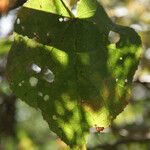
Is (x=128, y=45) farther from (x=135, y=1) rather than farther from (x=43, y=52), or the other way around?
(x=135, y=1)

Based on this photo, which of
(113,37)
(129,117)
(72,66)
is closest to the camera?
(72,66)

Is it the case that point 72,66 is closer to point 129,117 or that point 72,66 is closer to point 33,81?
point 33,81

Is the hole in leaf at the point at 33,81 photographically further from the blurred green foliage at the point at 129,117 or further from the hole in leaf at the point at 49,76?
the blurred green foliage at the point at 129,117

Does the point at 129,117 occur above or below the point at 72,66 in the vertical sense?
below

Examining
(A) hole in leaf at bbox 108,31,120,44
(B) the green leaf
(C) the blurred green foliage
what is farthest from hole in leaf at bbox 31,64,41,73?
(C) the blurred green foliage

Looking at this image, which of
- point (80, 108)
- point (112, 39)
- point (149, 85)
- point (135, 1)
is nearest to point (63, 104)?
point (80, 108)

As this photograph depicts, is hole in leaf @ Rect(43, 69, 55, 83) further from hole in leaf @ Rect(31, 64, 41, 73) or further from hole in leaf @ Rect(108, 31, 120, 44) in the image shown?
hole in leaf @ Rect(108, 31, 120, 44)

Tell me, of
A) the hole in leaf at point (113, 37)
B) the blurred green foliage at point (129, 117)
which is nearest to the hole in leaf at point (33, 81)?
the hole in leaf at point (113, 37)

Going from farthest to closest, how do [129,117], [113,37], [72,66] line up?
[129,117] < [113,37] < [72,66]

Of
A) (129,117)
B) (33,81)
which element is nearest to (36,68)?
(33,81)
